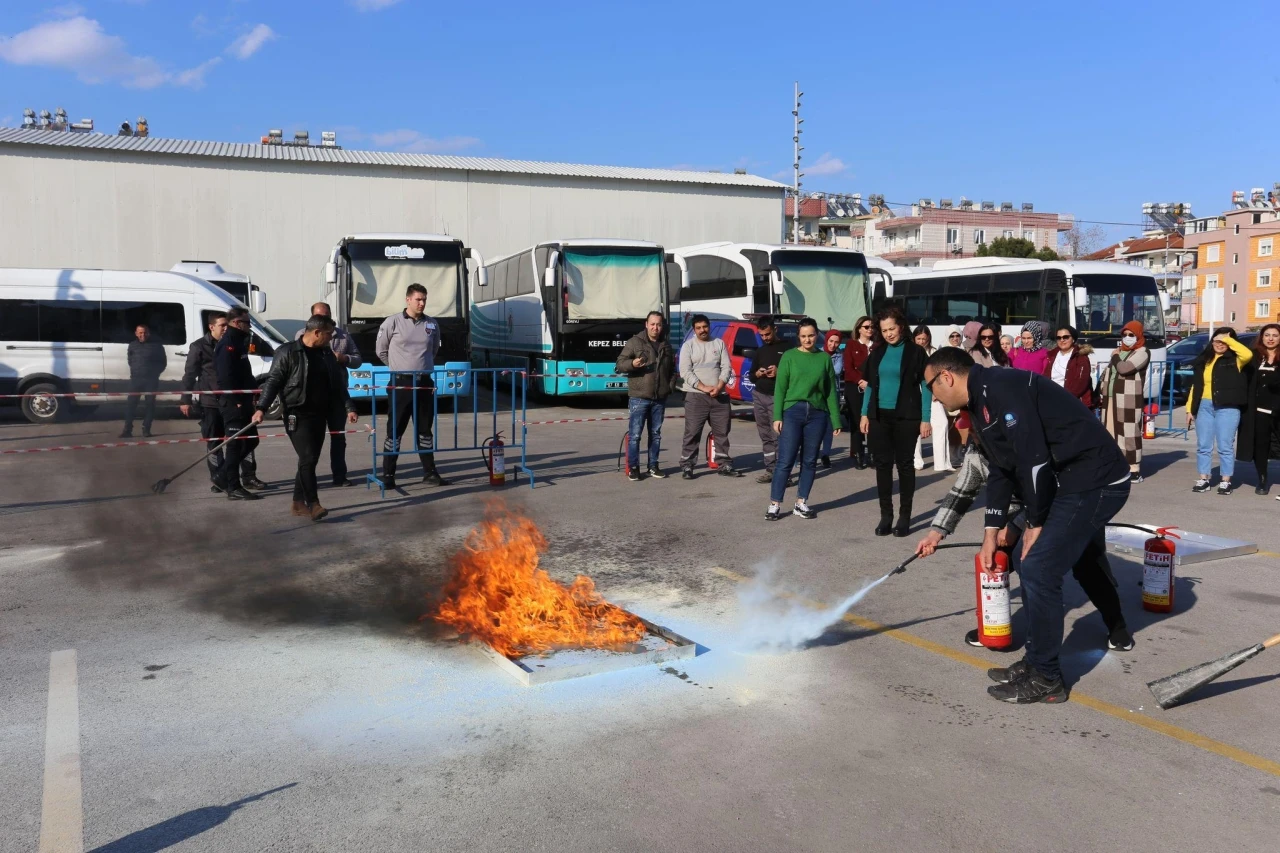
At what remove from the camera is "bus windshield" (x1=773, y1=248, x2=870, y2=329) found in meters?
21.9

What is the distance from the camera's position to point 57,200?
30.4 m

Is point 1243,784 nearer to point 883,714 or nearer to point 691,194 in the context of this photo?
point 883,714

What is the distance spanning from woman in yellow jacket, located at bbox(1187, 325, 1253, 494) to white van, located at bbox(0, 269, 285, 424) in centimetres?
1471

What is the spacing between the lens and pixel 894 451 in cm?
896

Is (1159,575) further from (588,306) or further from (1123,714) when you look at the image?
(588,306)

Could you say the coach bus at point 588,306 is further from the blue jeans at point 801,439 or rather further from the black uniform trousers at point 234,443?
the blue jeans at point 801,439

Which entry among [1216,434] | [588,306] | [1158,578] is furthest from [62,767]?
[588,306]

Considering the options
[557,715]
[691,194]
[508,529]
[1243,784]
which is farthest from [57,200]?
[1243,784]

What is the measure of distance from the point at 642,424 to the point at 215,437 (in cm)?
473

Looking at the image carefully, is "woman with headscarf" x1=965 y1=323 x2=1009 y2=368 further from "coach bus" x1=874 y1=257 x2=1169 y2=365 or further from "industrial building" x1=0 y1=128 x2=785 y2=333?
"industrial building" x1=0 y1=128 x2=785 y2=333

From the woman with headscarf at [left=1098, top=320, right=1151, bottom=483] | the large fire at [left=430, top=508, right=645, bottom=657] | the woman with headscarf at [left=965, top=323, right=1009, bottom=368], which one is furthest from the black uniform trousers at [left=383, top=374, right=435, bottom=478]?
the woman with headscarf at [left=1098, top=320, right=1151, bottom=483]

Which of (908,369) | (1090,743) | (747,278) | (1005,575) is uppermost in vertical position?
(747,278)

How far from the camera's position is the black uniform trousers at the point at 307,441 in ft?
30.3

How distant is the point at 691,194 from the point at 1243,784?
36.0 metres
